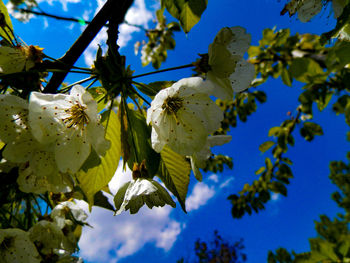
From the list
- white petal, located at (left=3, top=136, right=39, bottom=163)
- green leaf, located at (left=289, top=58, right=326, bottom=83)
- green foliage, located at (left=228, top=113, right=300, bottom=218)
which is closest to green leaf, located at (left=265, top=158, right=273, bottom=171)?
green foliage, located at (left=228, top=113, right=300, bottom=218)

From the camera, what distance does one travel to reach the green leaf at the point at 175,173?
777mm

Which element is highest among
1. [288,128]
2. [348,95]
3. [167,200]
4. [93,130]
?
[288,128]

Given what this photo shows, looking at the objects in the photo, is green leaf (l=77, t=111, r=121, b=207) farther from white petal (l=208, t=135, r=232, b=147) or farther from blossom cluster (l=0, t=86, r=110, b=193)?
white petal (l=208, t=135, r=232, b=147)

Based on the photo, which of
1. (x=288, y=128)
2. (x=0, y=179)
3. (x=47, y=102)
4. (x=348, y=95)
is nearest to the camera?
(x=47, y=102)

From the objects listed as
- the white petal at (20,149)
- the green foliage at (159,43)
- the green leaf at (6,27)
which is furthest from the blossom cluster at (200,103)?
the green foliage at (159,43)

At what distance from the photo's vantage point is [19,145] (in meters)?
0.72

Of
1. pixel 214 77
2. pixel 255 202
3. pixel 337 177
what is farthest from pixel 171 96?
pixel 337 177

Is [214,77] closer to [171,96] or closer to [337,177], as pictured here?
[171,96]

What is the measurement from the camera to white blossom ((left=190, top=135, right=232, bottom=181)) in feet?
2.54

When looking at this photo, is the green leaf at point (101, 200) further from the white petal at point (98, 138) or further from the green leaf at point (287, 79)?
the green leaf at point (287, 79)

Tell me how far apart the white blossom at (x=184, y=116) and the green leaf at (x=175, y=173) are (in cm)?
11

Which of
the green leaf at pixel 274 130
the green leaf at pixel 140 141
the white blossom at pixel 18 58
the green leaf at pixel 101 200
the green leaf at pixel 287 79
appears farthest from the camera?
the green leaf at pixel 274 130

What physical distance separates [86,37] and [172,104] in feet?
1.12

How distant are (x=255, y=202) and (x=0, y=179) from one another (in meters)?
3.10
